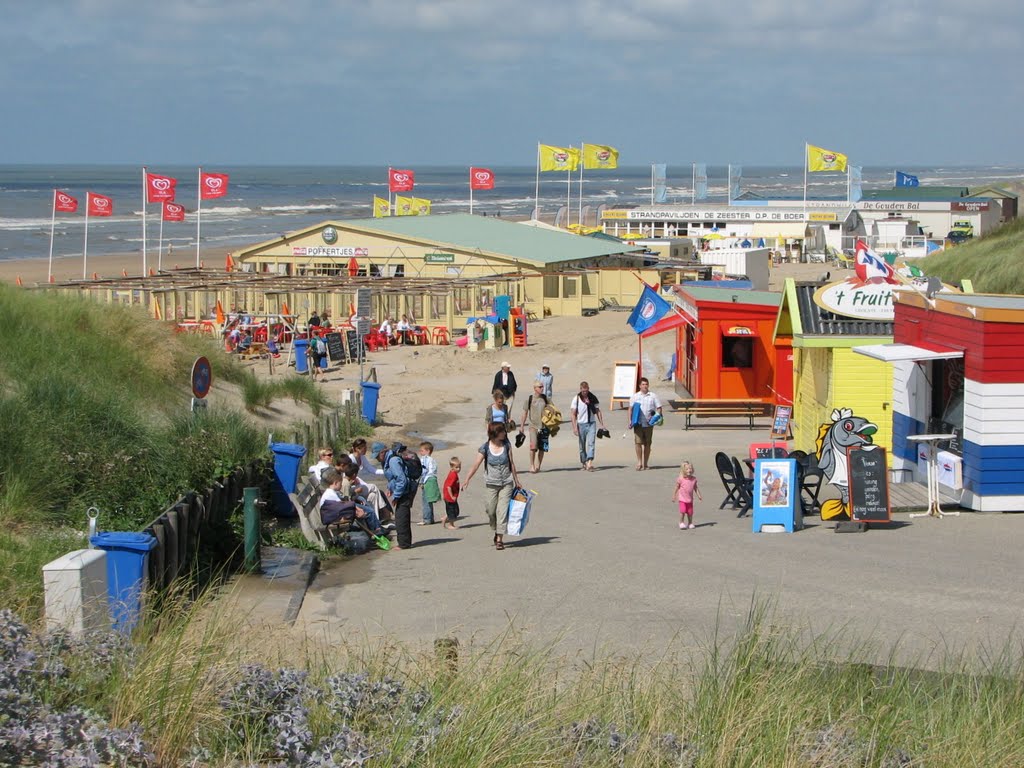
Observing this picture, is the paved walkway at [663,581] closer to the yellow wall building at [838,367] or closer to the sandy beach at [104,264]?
the yellow wall building at [838,367]

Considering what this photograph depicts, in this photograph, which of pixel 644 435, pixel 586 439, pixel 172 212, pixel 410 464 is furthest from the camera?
pixel 172 212

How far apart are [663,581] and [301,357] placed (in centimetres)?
Result: 1984

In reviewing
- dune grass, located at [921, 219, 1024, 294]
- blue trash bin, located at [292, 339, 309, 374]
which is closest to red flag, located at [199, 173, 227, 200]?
blue trash bin, located at [292, 339, 309, 374]

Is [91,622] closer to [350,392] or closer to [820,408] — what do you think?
[820,408]

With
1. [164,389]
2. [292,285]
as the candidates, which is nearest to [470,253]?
[292,285]

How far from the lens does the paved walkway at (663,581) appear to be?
8.52 meters

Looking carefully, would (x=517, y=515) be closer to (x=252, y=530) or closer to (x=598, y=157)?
(x=252, y=530)

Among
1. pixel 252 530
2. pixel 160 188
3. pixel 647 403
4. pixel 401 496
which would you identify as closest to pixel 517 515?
pixel 401 496

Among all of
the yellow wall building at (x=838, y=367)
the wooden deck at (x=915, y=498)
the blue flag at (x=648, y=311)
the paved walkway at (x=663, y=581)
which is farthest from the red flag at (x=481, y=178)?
the wooden deck at (x=915, y=498)

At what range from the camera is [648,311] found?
23.2 metres

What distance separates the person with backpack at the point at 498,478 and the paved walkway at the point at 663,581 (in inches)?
13.2

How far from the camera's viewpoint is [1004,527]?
40.4ft

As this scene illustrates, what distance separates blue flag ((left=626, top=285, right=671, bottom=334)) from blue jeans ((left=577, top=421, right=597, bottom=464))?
5.80 metres

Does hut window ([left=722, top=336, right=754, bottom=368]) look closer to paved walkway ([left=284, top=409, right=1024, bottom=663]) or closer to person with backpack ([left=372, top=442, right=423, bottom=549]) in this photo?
paved walkway ([left=284, top=409, right=1024, bottom=663])
